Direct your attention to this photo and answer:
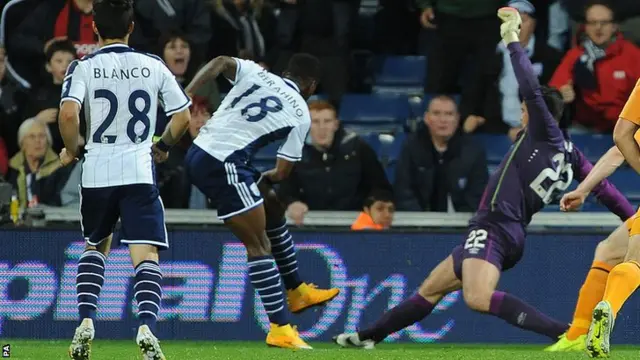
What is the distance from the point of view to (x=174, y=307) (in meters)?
11.6

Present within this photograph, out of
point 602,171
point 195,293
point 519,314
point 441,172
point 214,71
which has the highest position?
point 214,71

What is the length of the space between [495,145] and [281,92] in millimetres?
4059

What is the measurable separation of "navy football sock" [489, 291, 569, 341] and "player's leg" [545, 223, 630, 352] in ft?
0.38

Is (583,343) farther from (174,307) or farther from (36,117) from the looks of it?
(36,117)

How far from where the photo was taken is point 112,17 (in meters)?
8.34

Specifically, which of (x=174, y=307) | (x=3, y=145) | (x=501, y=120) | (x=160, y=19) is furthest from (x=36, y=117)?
(x=501, y=120)

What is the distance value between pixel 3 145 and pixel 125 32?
5.44m

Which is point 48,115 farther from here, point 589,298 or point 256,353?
point 589,298

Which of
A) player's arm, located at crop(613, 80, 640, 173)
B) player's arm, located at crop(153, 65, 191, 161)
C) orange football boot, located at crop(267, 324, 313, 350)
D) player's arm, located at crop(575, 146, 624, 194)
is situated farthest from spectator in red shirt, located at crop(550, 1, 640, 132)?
player's arm, located at crop(153, 65, 191, 161)

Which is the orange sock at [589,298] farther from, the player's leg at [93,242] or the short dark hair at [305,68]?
the player's leg at [93,242]

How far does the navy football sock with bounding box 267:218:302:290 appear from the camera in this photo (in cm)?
1073

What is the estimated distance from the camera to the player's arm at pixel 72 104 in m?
8.25

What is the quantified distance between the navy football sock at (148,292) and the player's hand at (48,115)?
216 inches

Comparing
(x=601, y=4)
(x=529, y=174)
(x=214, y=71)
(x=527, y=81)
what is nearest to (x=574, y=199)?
(x=529, y=174)
